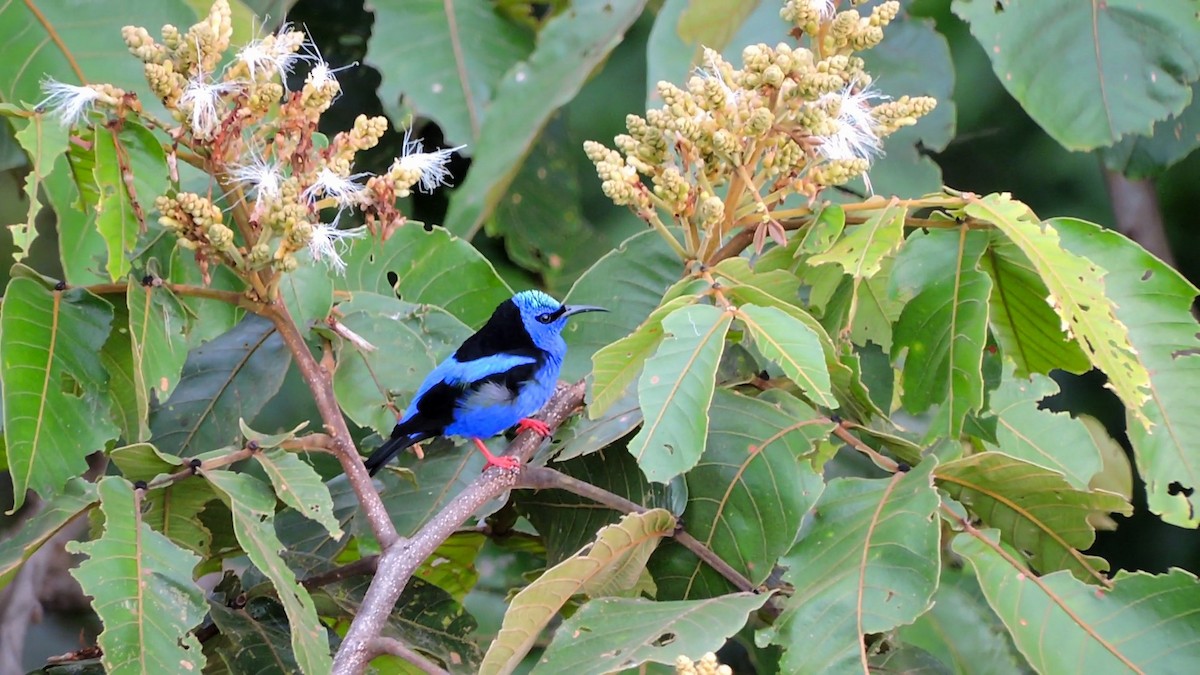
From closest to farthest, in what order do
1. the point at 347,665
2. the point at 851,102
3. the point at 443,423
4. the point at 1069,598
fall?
1. the point at 347,665
2. the point at 1069,598
3. the point at 851,102
4. the point at 443,423

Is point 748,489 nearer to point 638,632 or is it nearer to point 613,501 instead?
point 613,501

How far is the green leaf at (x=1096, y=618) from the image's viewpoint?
149 centimetres

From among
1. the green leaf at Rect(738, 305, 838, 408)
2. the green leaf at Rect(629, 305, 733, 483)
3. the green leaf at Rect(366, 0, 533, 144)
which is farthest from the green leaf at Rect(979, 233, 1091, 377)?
the green leaf at Rect(366, 0, 533, 144)

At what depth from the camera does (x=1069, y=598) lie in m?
1.55

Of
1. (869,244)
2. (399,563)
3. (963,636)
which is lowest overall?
(963,636)

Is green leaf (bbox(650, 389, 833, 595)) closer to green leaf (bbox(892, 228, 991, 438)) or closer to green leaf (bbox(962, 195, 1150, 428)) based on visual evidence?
green leaf (bbox(892, 228, 991, 438))

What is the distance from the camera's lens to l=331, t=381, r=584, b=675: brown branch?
1363 mm

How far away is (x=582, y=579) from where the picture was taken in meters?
1.51

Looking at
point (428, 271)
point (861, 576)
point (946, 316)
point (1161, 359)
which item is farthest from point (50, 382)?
point (1161, 359)

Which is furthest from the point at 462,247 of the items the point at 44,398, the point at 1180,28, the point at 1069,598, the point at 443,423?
the point at 1180,28

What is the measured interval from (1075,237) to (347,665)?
3.44 ft

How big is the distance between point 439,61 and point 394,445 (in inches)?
44.3

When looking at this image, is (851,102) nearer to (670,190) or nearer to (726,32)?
(670,190)

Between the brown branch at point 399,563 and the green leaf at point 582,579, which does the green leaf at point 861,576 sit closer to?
the green leaf at point 582,579
